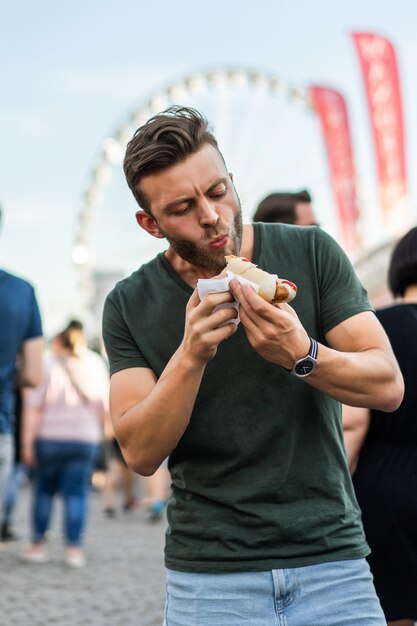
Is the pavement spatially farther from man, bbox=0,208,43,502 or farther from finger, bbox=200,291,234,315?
finger, bbox=200,291,234,315

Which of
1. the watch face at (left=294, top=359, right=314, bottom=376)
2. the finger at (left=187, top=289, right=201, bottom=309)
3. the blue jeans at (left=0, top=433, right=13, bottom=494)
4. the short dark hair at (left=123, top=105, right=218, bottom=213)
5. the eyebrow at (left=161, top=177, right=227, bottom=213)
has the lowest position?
the blue jeans at (left=0, top=433, right=13, bottom=494)

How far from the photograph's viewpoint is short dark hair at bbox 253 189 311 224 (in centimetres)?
420

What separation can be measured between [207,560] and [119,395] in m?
0.40

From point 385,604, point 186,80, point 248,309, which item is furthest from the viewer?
point 186,80

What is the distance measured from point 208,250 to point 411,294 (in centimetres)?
124

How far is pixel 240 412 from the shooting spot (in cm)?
230

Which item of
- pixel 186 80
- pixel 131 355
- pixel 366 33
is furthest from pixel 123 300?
pixel 186 80

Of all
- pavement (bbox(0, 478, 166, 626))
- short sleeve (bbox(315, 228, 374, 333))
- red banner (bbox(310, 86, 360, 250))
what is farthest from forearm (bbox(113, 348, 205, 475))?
red banner (bbox(310, 86, 360, 250))

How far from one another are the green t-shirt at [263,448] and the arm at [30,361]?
2420 millimetres

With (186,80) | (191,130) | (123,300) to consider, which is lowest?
(123,300)

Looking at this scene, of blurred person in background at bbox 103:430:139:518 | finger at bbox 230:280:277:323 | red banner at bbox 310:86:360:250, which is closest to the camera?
finger at bbox 230:280:277:323

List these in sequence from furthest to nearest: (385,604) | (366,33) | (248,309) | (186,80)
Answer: (186,80) < (366,33) < (385,604) < (248,309)

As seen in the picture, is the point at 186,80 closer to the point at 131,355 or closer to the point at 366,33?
the point at 366,33

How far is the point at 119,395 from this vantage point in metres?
2.40
